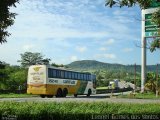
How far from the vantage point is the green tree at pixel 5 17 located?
560 inches

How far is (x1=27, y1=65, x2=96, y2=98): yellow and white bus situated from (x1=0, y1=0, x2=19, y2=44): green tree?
26.3m

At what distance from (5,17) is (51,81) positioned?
91.3ft

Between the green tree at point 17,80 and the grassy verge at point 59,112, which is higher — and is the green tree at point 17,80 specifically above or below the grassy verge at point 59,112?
above

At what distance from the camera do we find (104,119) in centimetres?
1499

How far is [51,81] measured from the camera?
42.1m

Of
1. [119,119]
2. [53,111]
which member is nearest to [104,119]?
[119,119]

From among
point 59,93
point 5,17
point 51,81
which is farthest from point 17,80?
point 5,17

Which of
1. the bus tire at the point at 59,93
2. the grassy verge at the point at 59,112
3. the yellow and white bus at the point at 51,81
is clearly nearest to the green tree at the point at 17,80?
the yellow and white bus at the point at 51,81

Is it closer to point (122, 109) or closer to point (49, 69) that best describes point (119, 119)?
point (122, 109)

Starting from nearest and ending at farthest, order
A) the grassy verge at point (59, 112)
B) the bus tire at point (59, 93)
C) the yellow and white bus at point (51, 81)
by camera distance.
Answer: the grassy verge at point (59, 112), the yellow and white bus at point (51, 81), the bus tire at point (59, 93)

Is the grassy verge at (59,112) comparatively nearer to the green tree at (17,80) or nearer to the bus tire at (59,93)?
the bus tire at (59,93)

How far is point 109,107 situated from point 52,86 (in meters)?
25.9

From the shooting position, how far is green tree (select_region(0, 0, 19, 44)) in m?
14.2

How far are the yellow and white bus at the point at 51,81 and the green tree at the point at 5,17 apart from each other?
26.3 m
